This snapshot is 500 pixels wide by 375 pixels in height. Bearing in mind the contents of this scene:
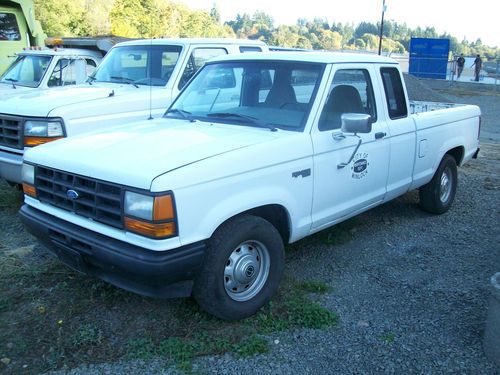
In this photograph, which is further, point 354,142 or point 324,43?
point 324,43

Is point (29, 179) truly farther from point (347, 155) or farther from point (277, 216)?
point (347, 155)

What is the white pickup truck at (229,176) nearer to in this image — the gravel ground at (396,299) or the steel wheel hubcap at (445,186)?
the gravel ground at (396,299)

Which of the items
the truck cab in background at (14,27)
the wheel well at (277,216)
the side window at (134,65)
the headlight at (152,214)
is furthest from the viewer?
the truck cab in background at (14,27)

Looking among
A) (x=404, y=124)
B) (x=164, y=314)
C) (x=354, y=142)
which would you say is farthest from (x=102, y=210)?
(x=404, y=124)

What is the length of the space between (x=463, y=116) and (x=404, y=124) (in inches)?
63.7

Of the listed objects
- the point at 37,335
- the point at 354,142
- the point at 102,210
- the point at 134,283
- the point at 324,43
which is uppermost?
the point at 324,43

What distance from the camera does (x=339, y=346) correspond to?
3.56 meters

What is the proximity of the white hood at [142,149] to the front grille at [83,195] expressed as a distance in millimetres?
68

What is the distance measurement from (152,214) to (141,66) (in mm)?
4442

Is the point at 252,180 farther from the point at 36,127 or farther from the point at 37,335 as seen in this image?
the point at 36,127

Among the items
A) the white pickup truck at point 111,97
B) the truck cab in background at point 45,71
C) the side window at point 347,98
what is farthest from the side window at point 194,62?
the side window at point 347,98

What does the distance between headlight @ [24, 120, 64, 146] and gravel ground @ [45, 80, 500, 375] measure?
2.90 m

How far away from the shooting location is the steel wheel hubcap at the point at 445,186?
637cm

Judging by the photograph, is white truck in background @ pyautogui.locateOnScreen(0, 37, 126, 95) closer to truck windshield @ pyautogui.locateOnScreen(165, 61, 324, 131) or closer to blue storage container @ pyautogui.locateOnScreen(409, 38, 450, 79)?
truck windshield @ pyautogui.locateOnScreen(165, 61, 324, 131)
